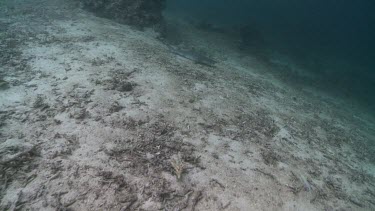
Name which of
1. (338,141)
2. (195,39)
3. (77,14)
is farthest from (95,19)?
(338,141)

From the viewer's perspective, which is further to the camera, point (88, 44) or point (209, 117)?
point (88, 44)

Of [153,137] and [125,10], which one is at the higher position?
[125,10]

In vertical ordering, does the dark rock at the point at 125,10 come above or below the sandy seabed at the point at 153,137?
above

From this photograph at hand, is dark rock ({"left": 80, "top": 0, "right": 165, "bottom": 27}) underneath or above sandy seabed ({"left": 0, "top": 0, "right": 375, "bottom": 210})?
above

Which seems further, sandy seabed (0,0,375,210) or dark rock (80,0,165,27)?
dark rock (80,0,165,27)

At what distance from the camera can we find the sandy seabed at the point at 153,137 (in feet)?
12.3

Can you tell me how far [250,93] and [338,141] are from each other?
3.07m

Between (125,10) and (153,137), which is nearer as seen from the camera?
(153,137)

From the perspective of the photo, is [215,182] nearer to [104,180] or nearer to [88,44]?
[104,180]

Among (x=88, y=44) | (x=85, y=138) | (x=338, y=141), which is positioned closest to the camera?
(x=85, y=138)

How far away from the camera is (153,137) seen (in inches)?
195

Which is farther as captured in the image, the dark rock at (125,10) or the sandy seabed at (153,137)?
the dark rock at (125,10)

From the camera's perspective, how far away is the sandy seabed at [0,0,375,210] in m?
3.74

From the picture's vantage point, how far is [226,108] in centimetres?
682
